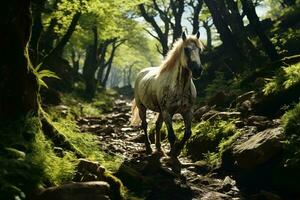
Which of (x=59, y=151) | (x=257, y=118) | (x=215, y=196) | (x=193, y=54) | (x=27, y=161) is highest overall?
(x=193, y=54)

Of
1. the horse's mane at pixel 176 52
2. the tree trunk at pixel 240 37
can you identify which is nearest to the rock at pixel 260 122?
the horse's mane at pixel 176 52

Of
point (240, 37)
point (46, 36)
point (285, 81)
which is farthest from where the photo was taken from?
point (240, 37)

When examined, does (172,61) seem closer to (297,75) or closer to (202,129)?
(202,129)

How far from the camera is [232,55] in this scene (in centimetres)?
2722

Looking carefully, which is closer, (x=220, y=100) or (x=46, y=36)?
(x=220, y=100)

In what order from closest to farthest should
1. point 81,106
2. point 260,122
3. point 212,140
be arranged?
point 260,122 → point 212,140 → point 81,106

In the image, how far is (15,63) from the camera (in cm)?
777

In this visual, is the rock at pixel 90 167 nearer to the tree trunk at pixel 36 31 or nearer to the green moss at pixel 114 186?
the green moss at pixel 114 186

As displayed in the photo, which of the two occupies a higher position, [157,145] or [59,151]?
[59,151]

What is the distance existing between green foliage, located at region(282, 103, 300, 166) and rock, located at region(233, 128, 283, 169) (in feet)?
0.58

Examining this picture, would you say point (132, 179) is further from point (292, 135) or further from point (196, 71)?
point (292, 135)

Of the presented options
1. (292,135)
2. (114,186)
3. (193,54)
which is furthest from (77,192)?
(193,54)

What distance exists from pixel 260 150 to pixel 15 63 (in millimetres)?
5300

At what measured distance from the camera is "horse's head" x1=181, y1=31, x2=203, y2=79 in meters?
9.52
